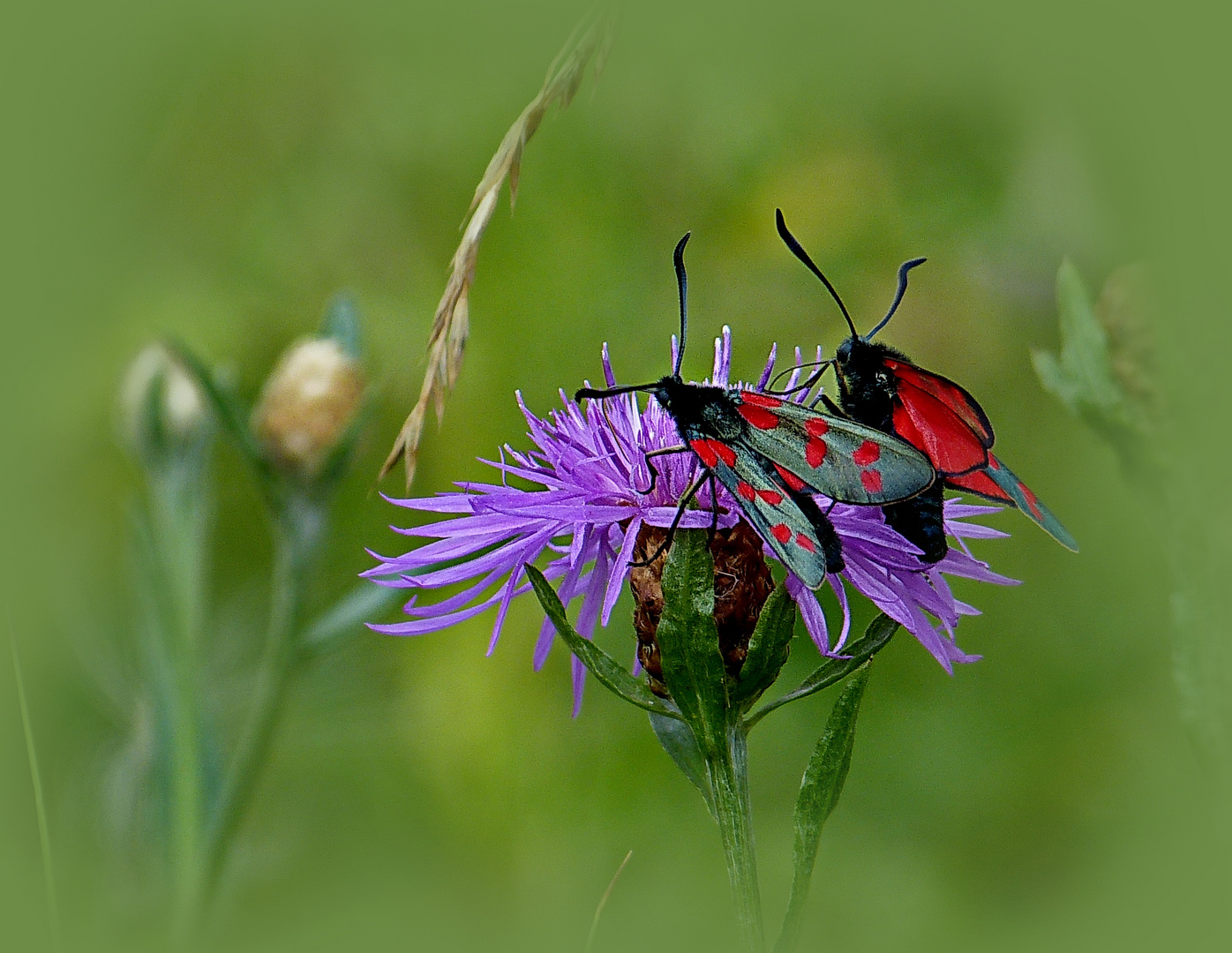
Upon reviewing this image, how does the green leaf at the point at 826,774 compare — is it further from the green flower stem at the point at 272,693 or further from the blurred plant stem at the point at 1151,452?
the green flower stem at the point at 272,693

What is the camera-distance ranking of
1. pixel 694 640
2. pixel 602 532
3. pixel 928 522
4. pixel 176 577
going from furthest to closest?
pixel 176 577 < pixel 602 532 < pixel 928 522 < pixel 694 640

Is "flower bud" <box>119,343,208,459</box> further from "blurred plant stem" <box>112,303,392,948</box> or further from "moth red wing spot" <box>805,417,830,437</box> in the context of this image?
"moth red wing spot" <box>805,417,830,437</box>

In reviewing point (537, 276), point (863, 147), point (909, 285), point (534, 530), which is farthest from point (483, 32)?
point (534, 530)

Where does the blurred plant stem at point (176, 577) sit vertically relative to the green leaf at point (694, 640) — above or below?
above

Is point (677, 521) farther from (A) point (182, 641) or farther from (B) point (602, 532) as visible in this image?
(A) point (182, 641)

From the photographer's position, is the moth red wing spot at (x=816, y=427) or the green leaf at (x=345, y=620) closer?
the moth red wing spot at (x=816, y=427)

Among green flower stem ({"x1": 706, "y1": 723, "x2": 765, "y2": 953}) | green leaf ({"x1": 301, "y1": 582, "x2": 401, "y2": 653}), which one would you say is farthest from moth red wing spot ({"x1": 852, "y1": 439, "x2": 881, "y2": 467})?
green leaf ({"x1": 301, "y1": 582, "x2": 401, "y2": 653})

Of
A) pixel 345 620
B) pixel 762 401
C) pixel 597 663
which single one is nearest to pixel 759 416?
pixel 762 401

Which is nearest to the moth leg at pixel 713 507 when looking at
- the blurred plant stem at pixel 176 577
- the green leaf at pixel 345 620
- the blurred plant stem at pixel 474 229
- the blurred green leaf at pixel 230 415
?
the blurred plant stem at pixel 474 229
